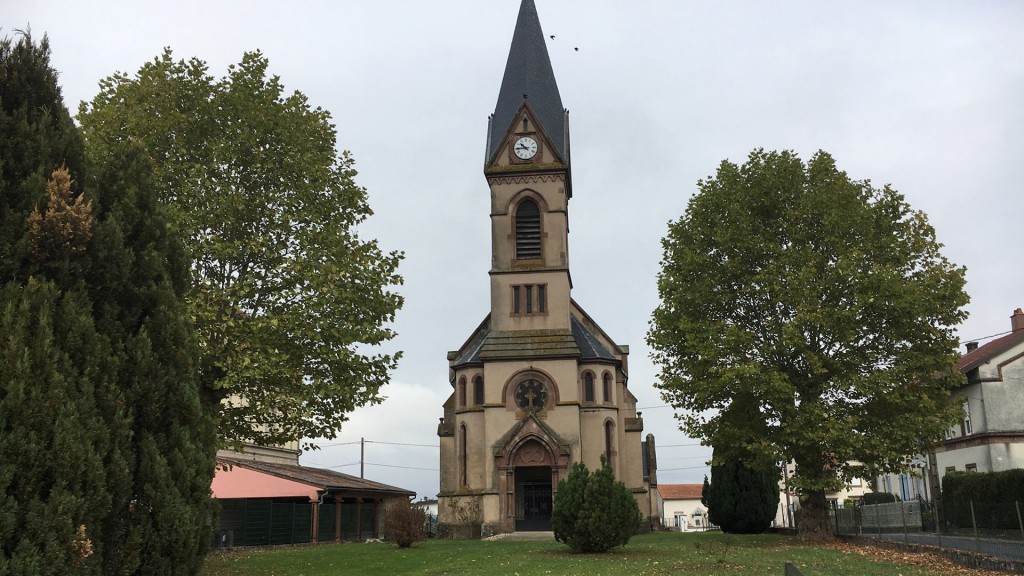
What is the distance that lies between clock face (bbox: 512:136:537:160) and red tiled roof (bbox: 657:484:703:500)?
Answer: 77.8 metres

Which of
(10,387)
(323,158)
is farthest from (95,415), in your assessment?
(323,158)

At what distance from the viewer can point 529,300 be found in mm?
42531

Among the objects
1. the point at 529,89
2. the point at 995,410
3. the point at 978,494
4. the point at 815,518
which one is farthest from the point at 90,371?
the point at 529,89

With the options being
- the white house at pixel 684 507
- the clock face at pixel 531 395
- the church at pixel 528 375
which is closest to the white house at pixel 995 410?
the church at pixel 528 375

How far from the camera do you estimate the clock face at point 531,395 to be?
4019cm

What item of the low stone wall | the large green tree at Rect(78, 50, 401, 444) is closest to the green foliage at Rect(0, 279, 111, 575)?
the large green tree at Rect(78, 50, 401, 444)

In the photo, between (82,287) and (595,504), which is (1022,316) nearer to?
(595,504)

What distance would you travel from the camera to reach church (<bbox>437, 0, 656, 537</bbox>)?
39344 mm

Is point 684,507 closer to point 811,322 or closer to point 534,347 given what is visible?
point 534,347

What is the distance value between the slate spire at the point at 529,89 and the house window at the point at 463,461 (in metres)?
15.3

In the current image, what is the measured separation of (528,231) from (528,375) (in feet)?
27.3

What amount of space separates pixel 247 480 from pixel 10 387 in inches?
1264

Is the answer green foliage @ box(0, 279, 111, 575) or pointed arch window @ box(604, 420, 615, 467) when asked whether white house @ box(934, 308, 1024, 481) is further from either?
green foliage @ box(0, 279, 111, 575)

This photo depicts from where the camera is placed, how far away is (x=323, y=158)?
19.8m
